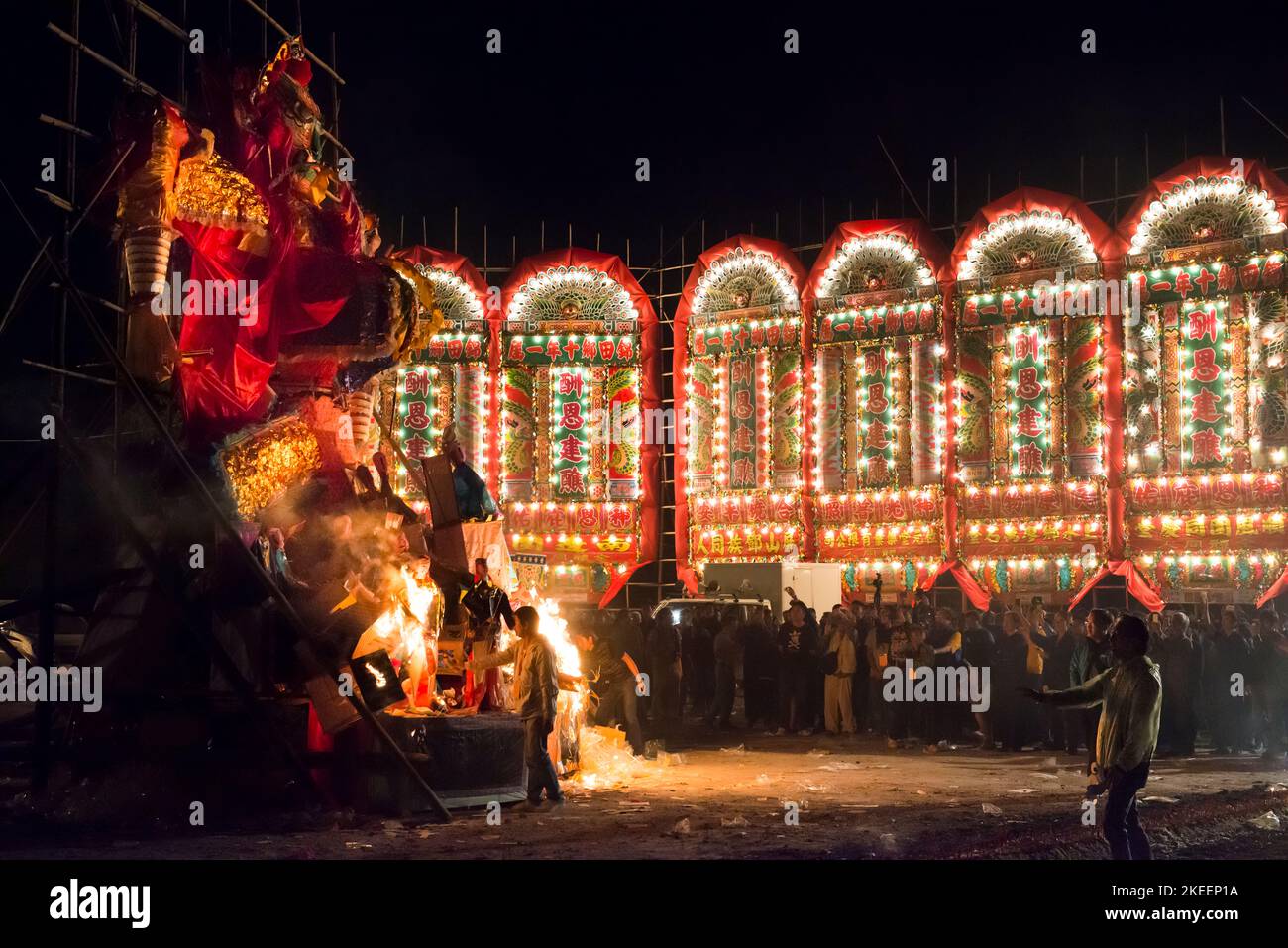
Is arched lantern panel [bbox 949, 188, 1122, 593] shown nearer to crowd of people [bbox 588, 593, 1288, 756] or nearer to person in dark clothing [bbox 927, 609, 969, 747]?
crowd of people [bbox 588, 593, 1288, 756]

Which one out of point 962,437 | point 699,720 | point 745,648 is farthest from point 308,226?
point 962,437

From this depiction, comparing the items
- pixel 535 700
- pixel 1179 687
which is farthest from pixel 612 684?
pixel 1179 687

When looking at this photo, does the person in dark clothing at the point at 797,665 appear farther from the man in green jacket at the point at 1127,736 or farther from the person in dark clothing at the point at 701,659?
the man in green jacket at the point at 1127,736

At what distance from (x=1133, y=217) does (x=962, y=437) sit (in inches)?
208

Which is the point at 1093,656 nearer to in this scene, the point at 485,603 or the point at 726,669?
the point at 485,603

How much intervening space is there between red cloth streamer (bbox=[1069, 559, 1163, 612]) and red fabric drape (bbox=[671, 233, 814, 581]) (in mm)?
6509

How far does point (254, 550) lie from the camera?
1277 cm

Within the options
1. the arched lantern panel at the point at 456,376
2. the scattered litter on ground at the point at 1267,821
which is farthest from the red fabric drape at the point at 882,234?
the scattered litter on ground at the point at 1267,821

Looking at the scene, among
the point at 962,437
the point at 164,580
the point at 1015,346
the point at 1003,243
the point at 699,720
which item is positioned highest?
the point at 1003,243

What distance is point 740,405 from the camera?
3088cm

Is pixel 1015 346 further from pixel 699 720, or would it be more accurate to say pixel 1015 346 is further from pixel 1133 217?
pixel 699 720

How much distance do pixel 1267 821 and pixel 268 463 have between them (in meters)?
10.0

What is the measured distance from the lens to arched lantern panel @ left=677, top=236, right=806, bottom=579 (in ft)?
99.2
